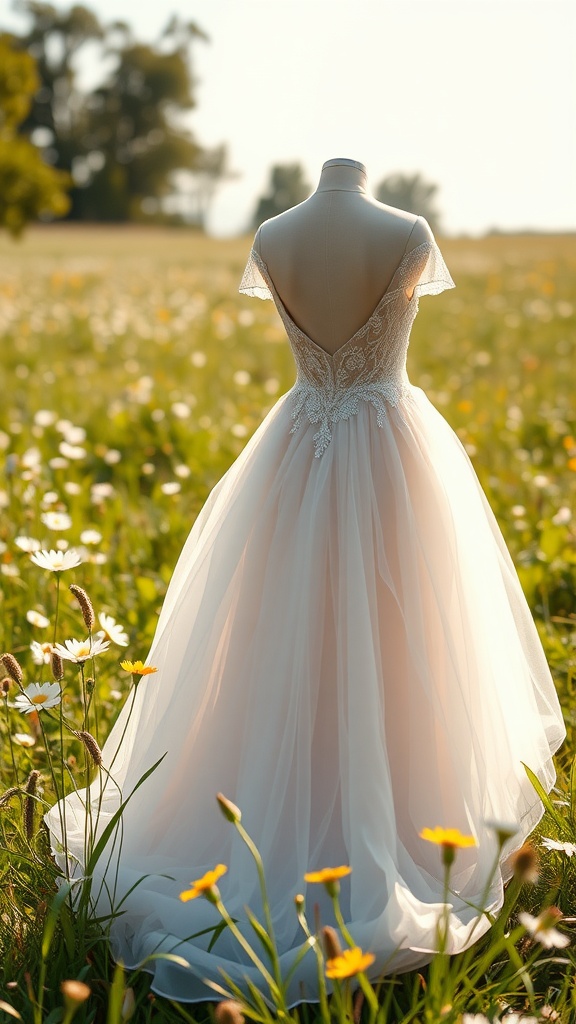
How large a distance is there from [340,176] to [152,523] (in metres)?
2.49

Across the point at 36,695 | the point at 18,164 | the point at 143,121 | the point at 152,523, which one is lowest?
the point at 152,523

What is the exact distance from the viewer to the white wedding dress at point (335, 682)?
7.07 ft

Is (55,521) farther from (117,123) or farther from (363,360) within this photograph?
(117,123)

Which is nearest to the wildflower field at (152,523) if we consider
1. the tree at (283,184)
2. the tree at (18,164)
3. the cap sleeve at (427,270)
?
the cap sleeve at (427,270)

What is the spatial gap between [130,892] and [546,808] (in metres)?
0.99

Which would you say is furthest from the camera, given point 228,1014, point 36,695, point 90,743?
point 36,695

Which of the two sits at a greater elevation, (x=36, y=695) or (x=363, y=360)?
(x=363, y=360)

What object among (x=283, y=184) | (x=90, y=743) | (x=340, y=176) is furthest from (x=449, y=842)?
(x=283, y=184)

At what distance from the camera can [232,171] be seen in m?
51.3

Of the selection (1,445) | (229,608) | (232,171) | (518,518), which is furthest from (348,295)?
(232,171)

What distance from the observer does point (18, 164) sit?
19.2 metres

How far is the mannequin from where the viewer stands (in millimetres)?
2242

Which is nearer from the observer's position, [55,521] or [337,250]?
[337,250]

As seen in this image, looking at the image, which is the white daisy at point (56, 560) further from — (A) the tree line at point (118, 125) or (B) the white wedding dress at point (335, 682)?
(A) the tree line at point (118, 125)
